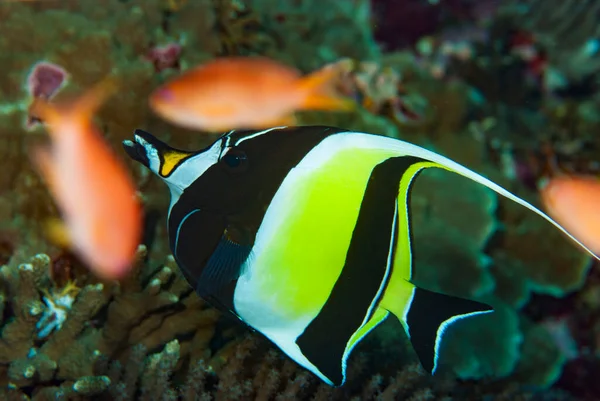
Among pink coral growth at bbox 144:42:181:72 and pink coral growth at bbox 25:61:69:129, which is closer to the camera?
pink coral growth at bbox 25:61:69:129

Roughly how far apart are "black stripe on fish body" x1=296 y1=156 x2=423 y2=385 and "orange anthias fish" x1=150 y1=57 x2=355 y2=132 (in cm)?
185

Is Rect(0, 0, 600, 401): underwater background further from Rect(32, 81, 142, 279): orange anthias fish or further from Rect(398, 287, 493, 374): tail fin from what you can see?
Rect(398, 287, 493, 374): tail fin

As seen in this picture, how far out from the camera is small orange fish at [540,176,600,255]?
9.91 ft

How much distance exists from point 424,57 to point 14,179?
3.71 meters

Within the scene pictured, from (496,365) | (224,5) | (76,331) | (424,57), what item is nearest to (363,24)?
(424,57)

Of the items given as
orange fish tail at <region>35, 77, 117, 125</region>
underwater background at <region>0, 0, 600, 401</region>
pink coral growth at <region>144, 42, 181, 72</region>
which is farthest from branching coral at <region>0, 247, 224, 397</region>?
pink coral growth at <region>144, 42, 181, 72</region>

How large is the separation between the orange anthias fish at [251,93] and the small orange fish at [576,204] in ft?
5.09

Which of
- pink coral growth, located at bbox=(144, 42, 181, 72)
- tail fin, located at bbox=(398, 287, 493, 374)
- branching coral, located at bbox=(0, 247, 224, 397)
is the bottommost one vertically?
branching coral, located at bbox=(0, 247, 224, 397)

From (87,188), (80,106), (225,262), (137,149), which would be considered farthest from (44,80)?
(225,262)

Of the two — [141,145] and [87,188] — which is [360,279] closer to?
[141,145]

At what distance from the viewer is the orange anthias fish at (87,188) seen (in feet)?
5.94

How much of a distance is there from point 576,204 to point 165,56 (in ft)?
9.21

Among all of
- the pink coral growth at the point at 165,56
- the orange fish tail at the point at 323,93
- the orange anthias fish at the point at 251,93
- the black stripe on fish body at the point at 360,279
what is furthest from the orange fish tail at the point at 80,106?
the black stripe on fish body at the point at 360,279

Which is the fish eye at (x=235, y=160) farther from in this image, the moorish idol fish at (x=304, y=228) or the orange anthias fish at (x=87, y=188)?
the orange anthias fish at (x=87, y=188)
